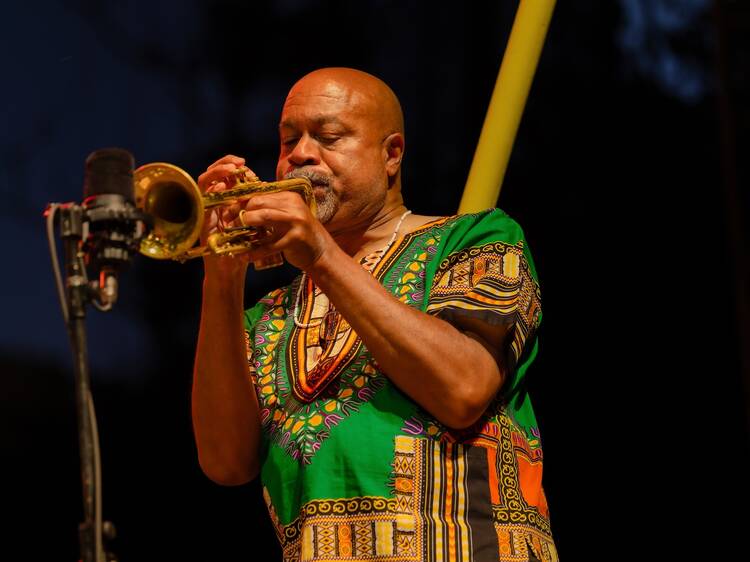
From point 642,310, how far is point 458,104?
924 mm

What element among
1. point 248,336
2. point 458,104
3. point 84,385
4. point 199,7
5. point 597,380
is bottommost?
point 84,385

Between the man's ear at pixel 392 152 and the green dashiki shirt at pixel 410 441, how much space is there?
0.90ft

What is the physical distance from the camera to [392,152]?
9.12 ft

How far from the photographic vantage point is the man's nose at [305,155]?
102 inches

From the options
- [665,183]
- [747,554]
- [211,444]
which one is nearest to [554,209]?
[665,183]

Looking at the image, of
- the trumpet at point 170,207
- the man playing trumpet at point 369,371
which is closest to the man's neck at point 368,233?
the man playing trumpet at point 369,371

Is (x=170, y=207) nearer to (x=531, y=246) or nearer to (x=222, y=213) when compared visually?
(x=222, y=213)

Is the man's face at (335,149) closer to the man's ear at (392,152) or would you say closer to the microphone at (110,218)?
the man's ear at (392,152)

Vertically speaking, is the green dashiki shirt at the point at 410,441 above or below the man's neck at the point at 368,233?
below

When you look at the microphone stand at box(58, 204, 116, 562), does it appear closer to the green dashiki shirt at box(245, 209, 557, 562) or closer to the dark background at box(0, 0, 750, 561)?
the green dashiki shirt at box(245, 209, 557, 562)

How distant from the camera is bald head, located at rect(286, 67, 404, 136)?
2697mm

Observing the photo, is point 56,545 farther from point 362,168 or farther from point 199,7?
point 199,7

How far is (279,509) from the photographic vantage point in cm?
233

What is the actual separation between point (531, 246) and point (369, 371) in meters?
1.62
